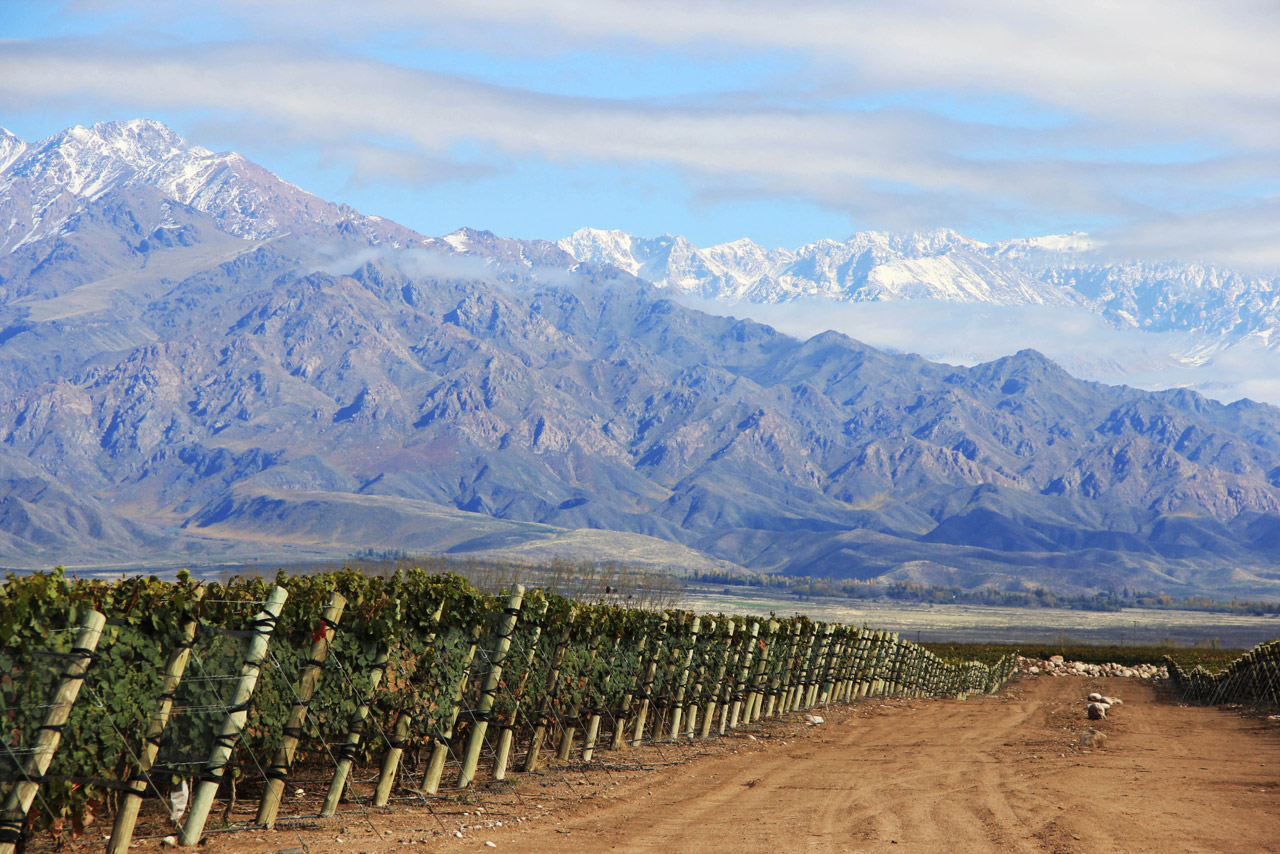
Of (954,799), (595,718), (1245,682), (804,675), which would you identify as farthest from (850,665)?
(954,799)

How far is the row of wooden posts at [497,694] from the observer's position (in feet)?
36.6

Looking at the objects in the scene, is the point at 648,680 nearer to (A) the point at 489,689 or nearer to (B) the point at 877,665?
(A) the point at 489,689

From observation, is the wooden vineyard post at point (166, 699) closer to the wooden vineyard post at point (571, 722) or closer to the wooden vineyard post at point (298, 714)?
the wooden vineyard post at point (298, 714)

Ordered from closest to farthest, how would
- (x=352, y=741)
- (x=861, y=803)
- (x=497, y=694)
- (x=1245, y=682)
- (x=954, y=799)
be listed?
(x=352, y=741) → (x=861, y=803) → (x=954, y=799) → (x=497, y=694) → (x=1245, y=682)

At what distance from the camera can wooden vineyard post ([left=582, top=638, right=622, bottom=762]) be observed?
2055 cm

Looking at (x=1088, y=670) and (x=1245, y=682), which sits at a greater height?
(x=1245, y=682)

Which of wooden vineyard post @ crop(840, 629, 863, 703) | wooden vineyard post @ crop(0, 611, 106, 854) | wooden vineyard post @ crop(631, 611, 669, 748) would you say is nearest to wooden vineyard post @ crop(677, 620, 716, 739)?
wooden vineyard post @ crop(631, 611, 669, 748)

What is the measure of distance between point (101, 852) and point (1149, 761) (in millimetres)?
17992

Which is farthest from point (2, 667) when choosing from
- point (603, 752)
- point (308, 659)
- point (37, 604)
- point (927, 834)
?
point (603, 752)

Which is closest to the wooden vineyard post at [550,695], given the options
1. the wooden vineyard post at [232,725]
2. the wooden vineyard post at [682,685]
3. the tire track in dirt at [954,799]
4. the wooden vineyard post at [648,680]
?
the tire track in dirt at [954,799]

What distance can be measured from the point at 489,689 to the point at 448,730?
82cm

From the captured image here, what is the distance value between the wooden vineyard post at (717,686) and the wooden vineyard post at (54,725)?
1773cm

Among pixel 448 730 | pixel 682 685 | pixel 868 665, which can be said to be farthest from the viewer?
pixel 868 665

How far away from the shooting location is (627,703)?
22.8 meters
